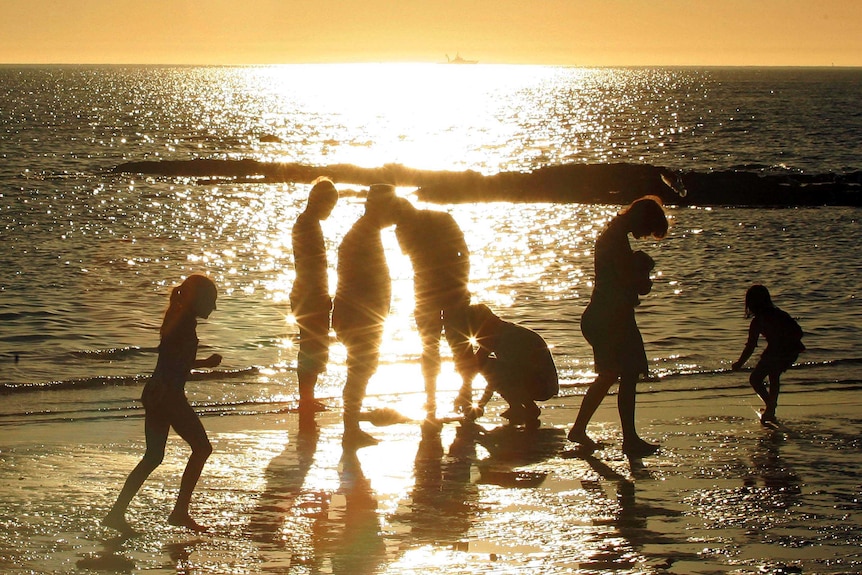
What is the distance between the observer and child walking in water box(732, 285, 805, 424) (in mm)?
8234

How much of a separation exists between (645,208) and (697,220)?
28787 millimetres

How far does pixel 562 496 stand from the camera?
629cm

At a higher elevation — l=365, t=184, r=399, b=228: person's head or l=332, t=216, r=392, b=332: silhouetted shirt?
l=365, t=184, r=399, b=228: person's head

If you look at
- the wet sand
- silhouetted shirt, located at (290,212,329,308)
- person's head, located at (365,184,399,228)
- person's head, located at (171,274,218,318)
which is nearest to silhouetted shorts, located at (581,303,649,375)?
the wet sand

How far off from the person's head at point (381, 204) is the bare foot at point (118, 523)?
9.45ft

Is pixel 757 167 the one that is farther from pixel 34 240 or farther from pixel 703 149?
pixel 34 240

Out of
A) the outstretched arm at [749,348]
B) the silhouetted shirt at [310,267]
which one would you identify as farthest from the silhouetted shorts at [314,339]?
the outstretched arm at [749,348]

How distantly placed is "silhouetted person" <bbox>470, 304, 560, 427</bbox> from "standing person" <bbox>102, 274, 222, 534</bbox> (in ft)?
9.94

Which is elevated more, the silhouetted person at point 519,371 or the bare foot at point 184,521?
the silhouetted person at point 519,371

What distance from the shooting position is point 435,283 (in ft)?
27.6

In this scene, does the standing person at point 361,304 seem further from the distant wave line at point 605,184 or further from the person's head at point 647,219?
the distant wave line at point 605,184

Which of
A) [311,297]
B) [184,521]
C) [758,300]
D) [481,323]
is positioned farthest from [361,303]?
[758,300]

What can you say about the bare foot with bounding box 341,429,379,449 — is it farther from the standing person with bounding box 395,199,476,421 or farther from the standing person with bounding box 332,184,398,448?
the standing person with bounding box 395,199,476,421

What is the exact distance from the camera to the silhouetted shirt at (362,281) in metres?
7.61
